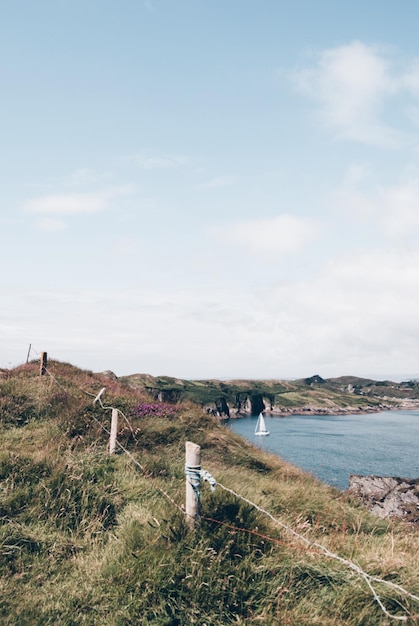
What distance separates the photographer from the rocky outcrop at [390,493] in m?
31.0

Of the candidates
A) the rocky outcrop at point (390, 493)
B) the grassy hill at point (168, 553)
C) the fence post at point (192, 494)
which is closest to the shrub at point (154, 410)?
the grassy hill at point (168, 553)

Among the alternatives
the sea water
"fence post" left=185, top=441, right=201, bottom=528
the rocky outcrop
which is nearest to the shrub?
"fence post" left=185, top=441, right=201, bottom=528

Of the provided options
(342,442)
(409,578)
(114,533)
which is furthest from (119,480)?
(342,442)

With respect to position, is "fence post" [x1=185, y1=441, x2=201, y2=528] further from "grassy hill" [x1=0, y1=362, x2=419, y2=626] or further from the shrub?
the shrub

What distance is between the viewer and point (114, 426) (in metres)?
11.0

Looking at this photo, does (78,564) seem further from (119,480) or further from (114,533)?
(119,480)

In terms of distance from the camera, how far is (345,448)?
84.1m

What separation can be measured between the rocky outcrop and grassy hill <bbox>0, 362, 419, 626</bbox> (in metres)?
25.4

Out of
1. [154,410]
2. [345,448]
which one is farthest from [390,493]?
[345,448]

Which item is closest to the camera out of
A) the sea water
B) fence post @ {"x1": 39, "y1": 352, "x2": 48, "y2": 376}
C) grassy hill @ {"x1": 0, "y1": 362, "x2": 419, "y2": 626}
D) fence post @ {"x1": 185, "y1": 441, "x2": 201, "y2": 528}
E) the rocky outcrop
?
grassy hill @ {"x1": 0, "y1": 362, "x2": 419, "y2": 626}

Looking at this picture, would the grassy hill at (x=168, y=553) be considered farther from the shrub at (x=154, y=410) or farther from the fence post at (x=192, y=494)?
the shrub at (x=154, y=410)

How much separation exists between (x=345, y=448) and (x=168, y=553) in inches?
3403

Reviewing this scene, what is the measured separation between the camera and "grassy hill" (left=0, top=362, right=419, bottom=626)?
17.3 ft

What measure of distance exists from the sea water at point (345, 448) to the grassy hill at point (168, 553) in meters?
35.4
